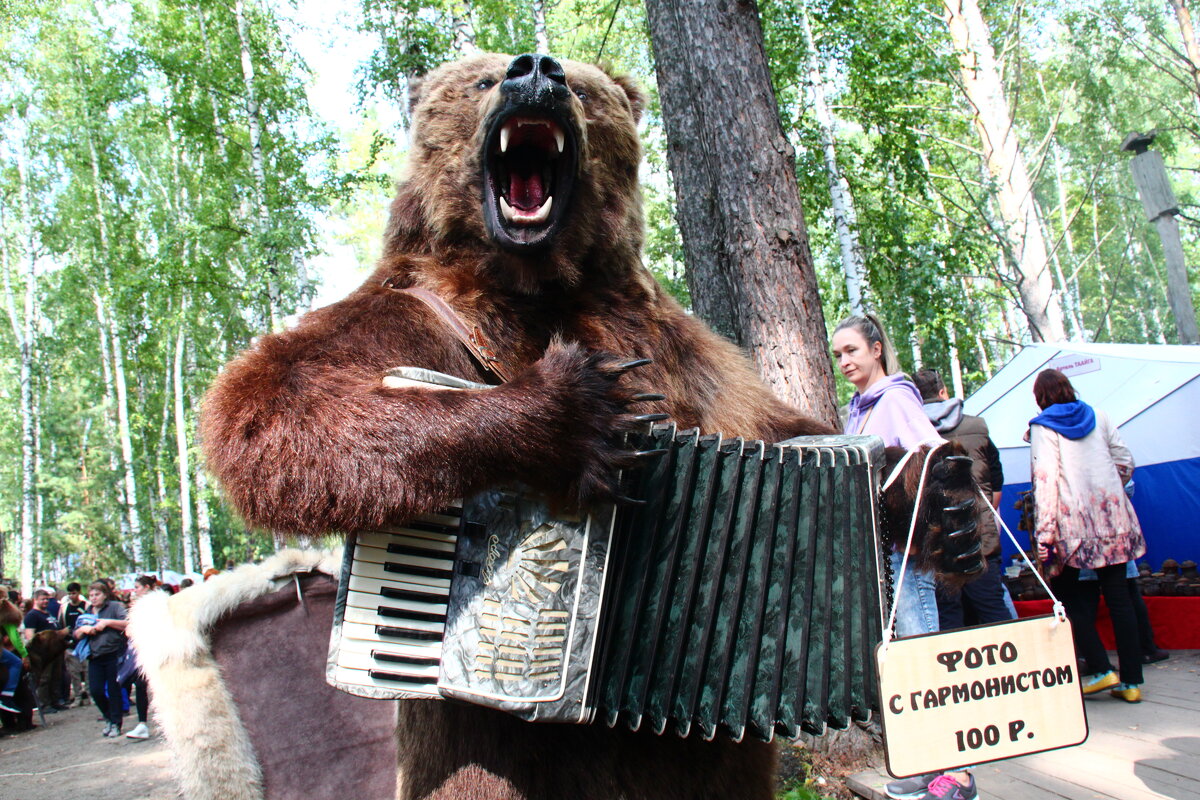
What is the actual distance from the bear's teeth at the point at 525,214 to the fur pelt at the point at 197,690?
1.61m

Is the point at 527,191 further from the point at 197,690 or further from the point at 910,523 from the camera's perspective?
the point at 197,690

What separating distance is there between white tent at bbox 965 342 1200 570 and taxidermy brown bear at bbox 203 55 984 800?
A: 6.46 metres

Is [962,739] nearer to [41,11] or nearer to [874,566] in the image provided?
[874,566]

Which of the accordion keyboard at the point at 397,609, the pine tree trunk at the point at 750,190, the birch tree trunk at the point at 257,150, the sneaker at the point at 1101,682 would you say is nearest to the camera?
the accordion keyboard at the point at 397,609

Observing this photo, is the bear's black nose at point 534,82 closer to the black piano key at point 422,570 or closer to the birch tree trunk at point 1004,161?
the black piano key at point 422,570

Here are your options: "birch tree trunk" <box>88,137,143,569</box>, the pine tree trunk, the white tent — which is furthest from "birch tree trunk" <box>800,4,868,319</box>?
"birch tree trunk" <box>88,137,143,569</box>

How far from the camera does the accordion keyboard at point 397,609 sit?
144cm

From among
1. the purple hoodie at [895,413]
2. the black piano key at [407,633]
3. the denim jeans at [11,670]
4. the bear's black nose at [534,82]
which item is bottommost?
the denim jeans at [11,670]

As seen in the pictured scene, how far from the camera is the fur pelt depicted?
2.51 meters

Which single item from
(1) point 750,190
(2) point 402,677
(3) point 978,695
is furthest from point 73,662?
(3) point 978,695

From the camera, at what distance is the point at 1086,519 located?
4812 millimetres

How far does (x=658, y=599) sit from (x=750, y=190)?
2.92m

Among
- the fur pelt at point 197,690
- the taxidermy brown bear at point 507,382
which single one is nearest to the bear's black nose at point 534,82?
the taxidermy brown bear at point 507,382

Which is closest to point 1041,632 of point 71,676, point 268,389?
point 268,389
